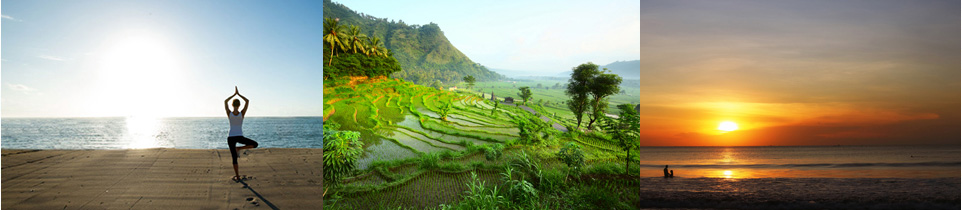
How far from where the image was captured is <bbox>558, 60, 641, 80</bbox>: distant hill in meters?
4.19

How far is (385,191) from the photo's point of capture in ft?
12.8

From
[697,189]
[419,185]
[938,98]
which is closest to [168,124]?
[419,185]

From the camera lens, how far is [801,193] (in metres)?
5.60

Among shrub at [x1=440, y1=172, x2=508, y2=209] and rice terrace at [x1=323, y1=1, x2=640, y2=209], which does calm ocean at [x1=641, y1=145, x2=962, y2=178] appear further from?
shrub at [x1=440, y1=172, x2=508, y2=209]

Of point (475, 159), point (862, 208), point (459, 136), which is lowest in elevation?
point (862, 208)

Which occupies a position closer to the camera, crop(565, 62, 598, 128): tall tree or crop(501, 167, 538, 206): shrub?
crop(501, 167, 538, 206): shrub

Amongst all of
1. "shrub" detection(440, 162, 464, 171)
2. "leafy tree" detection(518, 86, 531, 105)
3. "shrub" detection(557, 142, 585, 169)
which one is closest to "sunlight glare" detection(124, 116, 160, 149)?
"shrub" detection(440, 162, 464, 171)

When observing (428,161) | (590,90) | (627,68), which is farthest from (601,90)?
(428,161)

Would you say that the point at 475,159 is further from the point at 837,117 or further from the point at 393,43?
the point at 837,117

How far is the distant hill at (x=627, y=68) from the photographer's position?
419 cm

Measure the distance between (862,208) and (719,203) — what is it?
2188mm

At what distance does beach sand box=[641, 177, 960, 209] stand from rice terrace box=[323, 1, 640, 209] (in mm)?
1760

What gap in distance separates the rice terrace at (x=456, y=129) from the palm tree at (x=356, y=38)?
2cm

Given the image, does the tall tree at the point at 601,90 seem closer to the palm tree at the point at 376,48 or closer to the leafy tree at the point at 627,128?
the leafy tree at the point at 627,128
